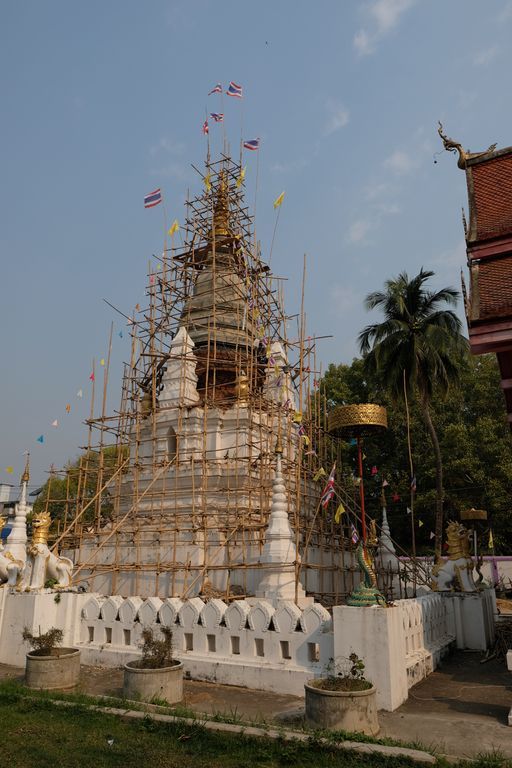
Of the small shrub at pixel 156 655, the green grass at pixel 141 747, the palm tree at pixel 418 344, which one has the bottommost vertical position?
the green grass at pixel 141 747

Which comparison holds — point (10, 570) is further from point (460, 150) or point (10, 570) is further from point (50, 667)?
point (460, 150)

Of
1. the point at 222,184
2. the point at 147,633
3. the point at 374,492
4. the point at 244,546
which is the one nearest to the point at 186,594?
the point at 244,546

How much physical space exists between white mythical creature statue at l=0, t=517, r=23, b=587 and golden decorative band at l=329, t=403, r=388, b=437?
8820 mm

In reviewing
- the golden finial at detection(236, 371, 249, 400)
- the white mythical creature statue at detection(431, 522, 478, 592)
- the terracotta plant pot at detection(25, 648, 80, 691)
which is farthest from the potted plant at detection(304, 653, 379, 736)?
the golden finial at detection(236, 371, 249, 400)

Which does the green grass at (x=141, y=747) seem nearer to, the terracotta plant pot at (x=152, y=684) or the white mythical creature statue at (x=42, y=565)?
the terracotta plant pot at (x=152, y=684)

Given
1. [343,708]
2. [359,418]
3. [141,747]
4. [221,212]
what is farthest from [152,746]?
[221,212]

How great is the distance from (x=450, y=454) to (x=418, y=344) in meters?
13.1

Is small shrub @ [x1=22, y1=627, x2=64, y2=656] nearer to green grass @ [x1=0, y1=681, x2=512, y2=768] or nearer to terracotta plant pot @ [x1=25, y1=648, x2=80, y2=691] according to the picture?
terracotta plant pot @ [x1=25, y1=648, x2=80, y2=691]

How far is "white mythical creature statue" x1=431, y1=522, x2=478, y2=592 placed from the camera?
15297 millimetres

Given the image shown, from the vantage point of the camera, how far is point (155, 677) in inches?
369

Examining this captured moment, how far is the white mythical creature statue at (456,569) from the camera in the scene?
50.2ft

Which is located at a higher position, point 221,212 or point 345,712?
point 221,212

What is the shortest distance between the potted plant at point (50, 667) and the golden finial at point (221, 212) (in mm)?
21324

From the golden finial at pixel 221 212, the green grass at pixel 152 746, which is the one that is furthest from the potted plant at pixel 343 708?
the golden finial at pixel 221 212
